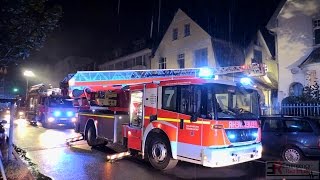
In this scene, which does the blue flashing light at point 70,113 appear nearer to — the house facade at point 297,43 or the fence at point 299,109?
the fence at point 299,109

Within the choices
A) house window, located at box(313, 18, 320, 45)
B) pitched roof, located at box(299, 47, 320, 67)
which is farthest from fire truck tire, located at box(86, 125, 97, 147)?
house window, located at box(313, 18, 320, 45)

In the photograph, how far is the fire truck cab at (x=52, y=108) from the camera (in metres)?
20.8

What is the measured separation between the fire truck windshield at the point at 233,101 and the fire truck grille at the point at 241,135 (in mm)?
343

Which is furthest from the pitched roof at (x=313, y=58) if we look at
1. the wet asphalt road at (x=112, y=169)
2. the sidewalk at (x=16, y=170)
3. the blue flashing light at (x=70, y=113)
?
the sidewalk at (x=16, y=170)

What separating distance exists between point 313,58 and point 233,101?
1265cm

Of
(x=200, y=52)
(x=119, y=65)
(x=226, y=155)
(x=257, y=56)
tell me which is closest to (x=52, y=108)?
(x=200, y=52)

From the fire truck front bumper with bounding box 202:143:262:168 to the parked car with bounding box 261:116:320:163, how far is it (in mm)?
2262

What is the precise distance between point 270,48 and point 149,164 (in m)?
25.1

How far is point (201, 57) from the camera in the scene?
89.1 feet

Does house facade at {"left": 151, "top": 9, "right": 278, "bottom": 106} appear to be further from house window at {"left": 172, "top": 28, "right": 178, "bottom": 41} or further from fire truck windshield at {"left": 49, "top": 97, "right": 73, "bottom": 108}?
fire truck windshield at {"left": 49, "top": 97, "right": 73, "bottom": 108}

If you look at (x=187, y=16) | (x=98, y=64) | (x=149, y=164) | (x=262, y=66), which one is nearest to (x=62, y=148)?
(x=149, y=164)

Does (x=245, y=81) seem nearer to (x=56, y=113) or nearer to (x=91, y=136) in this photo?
(x=91, y=136)

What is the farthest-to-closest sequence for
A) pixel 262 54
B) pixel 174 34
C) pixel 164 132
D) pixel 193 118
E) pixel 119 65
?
pixel 119 65
pixel 174 34
pixel 262 54
pixel 164 132
pixel 193 118

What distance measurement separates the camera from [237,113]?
313 inches
